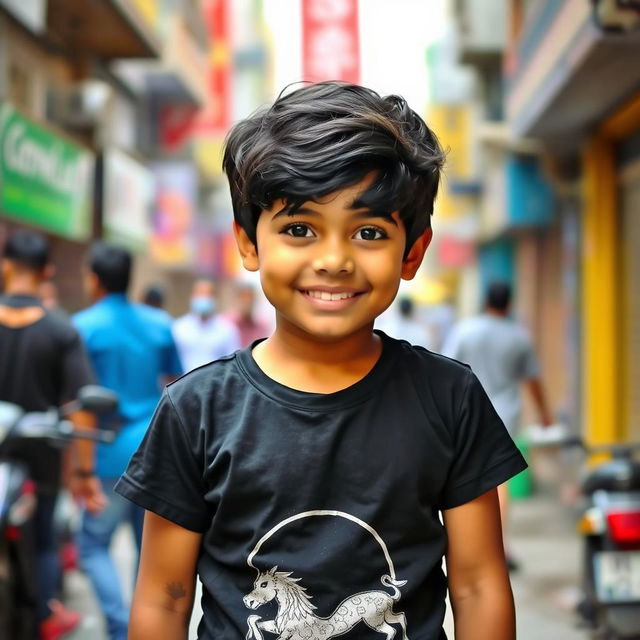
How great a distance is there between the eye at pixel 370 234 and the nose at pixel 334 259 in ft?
0.10

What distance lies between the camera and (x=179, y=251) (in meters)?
23.8

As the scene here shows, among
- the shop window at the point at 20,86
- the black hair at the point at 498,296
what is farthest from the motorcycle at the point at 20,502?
the shop window at the point at 20,86

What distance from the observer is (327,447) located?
1.86 m

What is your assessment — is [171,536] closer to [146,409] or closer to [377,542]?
[377,542]

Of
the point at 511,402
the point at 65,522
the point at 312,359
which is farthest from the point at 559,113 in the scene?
the point at 312,359

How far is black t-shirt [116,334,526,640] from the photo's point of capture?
1836mm

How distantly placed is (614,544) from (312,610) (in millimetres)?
2822

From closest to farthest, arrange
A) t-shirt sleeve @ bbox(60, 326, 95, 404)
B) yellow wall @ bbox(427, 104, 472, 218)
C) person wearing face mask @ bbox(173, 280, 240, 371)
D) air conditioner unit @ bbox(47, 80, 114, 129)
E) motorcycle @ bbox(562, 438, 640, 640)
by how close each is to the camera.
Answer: motorcycle @ bbox(562, 438, 640, 640), t-shirt sleeve @ bbox(60, 326, 95, 404), person wearing face mask @ bbox(173, 280, 240, 371), air conditioner unit @ bbox(47, 80, 114, 129), yellow wall @ bbox(427, 104, 472, 218)

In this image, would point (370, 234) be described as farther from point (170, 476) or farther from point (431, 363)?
point (170, 476)

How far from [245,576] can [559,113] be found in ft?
28.2

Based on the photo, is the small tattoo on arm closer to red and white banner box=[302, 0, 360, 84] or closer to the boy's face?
the boy's face

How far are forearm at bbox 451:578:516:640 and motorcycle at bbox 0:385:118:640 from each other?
2.19m

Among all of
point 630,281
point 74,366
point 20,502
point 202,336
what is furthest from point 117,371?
point 630,281

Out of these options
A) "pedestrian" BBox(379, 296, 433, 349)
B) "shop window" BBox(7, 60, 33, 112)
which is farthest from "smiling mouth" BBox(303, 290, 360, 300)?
"shop window" BBox(7, 60, 33, 112)
